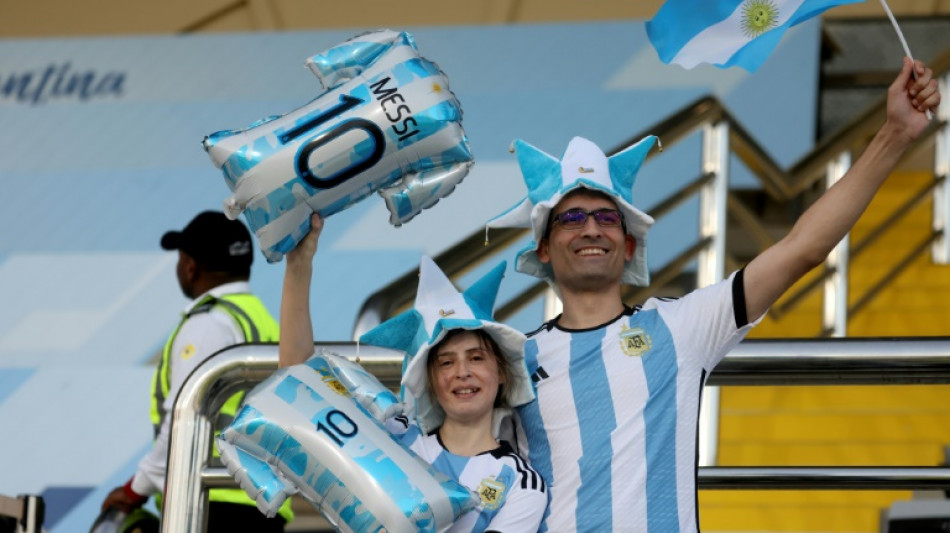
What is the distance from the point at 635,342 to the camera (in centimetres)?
249

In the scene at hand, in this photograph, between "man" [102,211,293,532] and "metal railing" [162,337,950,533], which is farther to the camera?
"man" [102,211,293,532]

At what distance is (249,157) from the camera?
2406 millimetres

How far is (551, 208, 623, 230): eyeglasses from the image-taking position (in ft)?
8.39

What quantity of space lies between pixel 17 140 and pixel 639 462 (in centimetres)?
492

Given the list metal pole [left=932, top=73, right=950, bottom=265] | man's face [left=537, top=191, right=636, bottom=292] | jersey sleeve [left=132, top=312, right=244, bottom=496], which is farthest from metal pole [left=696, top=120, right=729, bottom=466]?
man's face [left=537, top=191, right=636, bottom=292]

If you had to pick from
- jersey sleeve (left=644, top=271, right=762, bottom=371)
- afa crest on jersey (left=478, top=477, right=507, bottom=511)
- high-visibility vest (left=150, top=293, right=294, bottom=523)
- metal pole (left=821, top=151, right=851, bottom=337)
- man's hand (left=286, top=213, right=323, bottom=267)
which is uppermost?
metal pole (left=821, top=151, right=851, bottom=337)

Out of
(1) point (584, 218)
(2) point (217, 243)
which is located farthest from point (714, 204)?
(1) point (584, 218)

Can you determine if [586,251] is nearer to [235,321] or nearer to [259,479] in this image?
[259,479]

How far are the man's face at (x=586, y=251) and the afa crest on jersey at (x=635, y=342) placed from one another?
0.30 feet

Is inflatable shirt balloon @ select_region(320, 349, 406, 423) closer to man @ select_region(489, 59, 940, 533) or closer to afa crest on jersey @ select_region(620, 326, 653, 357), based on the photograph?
man @ select_region(489, 59, 940, 533)

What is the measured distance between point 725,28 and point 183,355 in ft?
4.61

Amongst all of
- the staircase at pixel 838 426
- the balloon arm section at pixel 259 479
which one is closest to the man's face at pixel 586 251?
the balloon arm section at pixel 259 479

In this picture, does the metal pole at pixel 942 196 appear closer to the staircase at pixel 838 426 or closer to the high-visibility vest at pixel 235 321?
the staircase at pixel 838 426

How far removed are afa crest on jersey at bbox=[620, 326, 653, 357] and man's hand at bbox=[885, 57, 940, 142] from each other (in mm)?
497
